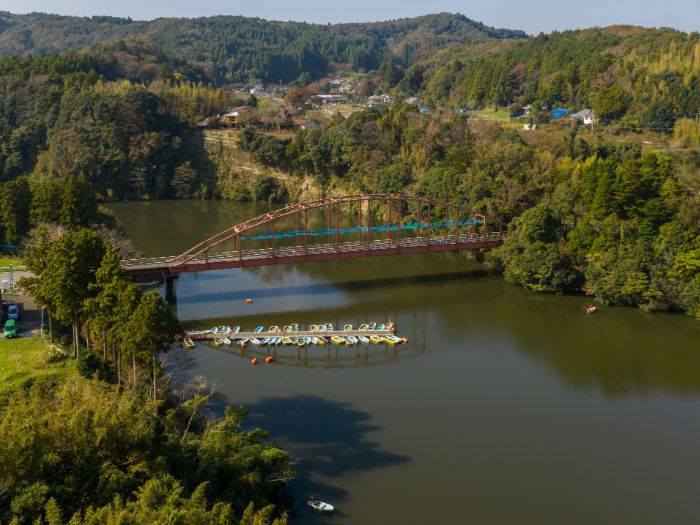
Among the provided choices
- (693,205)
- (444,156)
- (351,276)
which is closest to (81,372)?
(351,276)

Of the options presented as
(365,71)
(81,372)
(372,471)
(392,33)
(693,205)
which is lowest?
(372,471)

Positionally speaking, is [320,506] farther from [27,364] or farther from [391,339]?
[391,339]

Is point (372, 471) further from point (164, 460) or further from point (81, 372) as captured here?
point (81, 372)

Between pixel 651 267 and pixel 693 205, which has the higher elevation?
pixel 693 205

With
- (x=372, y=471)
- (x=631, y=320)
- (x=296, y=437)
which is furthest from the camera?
(x=631, y=320)

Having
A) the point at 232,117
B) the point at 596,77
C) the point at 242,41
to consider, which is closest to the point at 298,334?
the point at 596,77

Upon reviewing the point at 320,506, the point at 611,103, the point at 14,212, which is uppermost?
the point at 611,103
